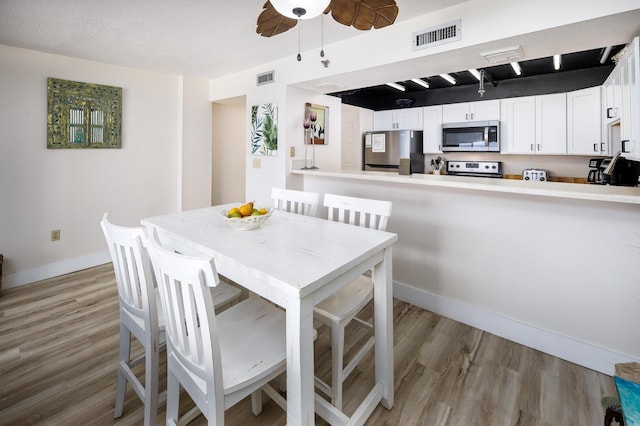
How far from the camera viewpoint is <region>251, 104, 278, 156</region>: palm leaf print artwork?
338 cm

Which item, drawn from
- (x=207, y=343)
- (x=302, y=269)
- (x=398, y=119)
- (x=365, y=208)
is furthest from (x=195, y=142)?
(x=207, y=343)

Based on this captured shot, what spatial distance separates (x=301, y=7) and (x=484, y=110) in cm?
420

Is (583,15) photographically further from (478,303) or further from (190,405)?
(190,405)

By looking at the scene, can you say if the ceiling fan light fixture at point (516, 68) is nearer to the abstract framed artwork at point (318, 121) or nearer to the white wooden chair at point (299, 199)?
the abstract framed artwork at point (318, 121)

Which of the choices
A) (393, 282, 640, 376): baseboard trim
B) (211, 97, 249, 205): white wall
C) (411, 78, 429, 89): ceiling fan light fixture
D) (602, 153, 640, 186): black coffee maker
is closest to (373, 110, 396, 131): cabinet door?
(411, 78, 429, 89): ceiling fan light fixture

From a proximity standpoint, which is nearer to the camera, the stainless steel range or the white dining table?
the white dining table

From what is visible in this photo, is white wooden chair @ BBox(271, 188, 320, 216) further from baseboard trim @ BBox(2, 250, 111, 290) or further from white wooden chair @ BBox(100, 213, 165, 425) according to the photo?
baseboard trim @ BBox(2, 250, 111, 290)

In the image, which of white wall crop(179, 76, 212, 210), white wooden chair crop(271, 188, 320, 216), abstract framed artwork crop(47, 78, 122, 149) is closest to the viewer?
white wooden chair crop(271, 188, 320, 216)

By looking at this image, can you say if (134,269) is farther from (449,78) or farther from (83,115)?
(449,78)

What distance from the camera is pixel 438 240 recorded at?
2.55 m

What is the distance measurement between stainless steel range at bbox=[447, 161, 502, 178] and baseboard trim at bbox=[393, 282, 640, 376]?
119 inches

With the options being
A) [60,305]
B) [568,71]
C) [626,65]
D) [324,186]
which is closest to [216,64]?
[324,186]

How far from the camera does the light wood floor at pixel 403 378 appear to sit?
5.15 ft

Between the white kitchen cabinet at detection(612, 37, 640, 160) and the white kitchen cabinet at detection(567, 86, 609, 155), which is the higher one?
the white kitchen cabinet at detection(567, 86, 609, 155)
